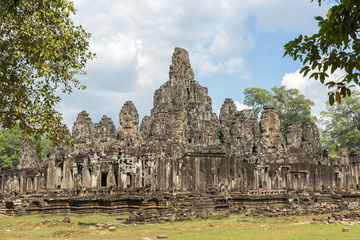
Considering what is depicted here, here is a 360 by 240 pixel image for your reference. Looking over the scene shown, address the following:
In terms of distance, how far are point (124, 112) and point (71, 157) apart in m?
30.7

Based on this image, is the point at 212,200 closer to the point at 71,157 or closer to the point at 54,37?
the point at 71,157

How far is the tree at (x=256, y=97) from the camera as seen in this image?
7112 centimetres

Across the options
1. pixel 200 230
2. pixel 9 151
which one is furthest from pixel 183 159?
pixel 9 151

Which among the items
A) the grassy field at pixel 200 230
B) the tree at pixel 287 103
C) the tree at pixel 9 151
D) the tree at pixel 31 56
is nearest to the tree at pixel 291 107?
the tree at pixel 287 103

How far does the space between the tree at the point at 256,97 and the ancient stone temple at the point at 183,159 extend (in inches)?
315

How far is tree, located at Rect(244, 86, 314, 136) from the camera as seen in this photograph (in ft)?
223

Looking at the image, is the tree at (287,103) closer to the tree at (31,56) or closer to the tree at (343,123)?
the tree at (343,123)

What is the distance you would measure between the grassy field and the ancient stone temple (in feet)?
15.9

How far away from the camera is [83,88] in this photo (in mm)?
14555

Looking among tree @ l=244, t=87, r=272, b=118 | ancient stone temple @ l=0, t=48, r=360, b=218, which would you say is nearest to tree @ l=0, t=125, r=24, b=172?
ancient stone temple @ l=0, t=48, r=360, b=218

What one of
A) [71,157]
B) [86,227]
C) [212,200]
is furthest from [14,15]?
[71,157]

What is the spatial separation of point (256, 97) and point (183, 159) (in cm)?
4958

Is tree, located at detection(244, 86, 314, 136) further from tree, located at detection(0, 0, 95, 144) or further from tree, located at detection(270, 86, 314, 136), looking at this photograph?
tree, located at detection(0, 0, 95, 144)

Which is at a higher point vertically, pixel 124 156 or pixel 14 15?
pixel 14 15
